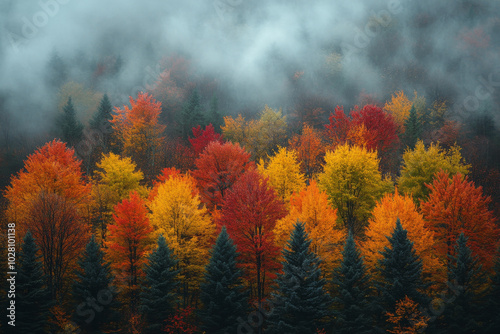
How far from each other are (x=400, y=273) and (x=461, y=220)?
851cm

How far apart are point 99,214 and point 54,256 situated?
6.86 metres

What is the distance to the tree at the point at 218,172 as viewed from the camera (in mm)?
34250

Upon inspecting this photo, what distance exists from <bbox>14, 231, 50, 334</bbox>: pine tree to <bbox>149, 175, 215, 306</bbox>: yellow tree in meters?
8.55

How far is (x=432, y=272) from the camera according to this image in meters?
24.9

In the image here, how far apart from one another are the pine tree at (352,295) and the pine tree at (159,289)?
11905 mm

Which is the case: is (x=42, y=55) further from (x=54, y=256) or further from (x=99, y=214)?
(x=54, y=256)

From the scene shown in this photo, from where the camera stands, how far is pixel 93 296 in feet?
76.8

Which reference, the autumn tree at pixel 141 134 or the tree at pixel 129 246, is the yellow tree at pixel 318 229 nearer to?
the tree at pixel 129 246

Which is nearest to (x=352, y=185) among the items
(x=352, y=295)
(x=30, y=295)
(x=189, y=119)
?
(x=352, y=295)

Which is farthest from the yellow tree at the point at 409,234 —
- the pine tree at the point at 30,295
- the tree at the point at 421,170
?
the pine tree at the point at 30,295

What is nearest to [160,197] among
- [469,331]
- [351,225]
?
[351,225]

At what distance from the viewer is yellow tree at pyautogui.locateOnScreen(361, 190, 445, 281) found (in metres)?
24.8

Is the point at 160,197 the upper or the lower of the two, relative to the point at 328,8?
lower

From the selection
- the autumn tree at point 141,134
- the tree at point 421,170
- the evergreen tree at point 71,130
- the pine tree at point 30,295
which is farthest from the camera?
the evergreen tree at point 71,130
